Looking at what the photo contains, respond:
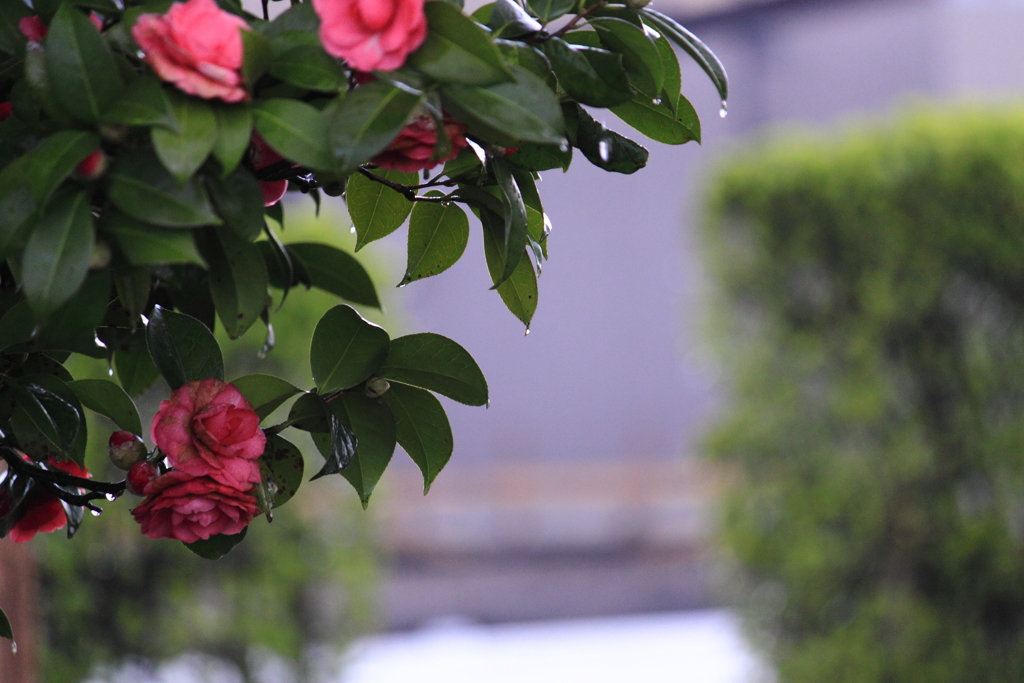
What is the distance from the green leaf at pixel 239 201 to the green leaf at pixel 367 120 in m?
0.04

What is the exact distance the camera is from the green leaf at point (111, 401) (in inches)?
21.6

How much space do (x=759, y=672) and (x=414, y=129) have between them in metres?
2.73

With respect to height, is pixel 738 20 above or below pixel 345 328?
above

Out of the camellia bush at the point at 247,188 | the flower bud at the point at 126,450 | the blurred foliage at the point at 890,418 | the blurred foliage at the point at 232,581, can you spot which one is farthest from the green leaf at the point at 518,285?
the blurred foliage at the point at 890,418

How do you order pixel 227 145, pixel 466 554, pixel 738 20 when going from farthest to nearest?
pixel 738 20 < pixel 466 554 < pixel 227 145

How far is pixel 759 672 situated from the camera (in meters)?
2.81

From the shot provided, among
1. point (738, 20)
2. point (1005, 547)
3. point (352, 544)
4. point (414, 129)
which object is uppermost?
point (738, 20)

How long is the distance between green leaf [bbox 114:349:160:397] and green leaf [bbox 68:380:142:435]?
95 mm

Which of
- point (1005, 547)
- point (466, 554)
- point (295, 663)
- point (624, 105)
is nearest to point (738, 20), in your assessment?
point (466, 554)

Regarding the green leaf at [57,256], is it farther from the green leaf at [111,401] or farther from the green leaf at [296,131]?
the green leaf at [111,401]

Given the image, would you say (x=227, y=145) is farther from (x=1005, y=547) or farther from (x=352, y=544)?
(x=1005, y=547)

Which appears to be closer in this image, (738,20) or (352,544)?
(352,544)

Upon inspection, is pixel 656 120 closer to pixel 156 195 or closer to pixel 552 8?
pixel 552 8

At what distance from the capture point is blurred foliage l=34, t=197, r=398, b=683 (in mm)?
2357
